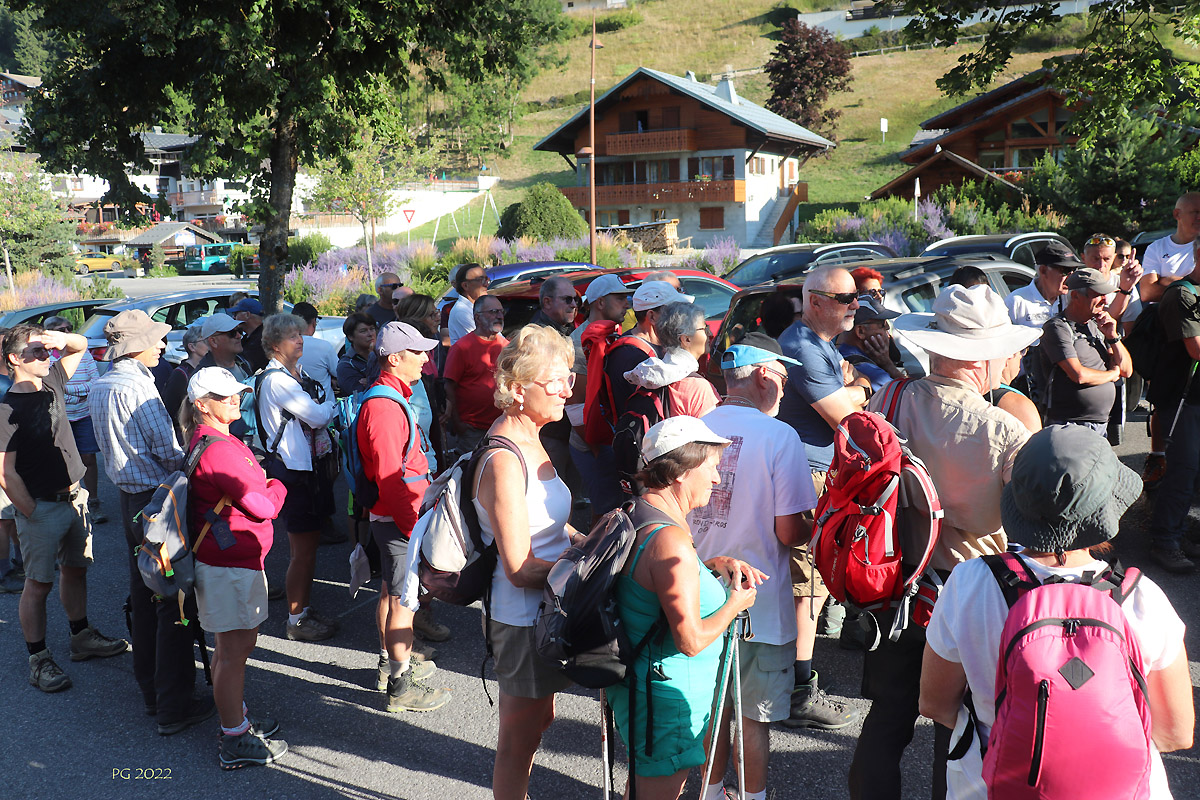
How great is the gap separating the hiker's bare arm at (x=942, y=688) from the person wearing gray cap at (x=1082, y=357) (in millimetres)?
3013

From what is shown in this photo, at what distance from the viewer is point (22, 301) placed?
1995 centimetres

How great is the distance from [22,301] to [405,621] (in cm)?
2061

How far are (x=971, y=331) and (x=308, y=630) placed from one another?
4.00 meters

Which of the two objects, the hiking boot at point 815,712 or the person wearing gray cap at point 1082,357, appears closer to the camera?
the hiking boot at point 815,712

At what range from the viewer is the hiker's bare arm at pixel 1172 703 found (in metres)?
1.81

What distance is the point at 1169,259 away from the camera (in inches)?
231

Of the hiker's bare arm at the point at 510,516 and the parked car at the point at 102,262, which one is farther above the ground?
the parked car at the point at 102,262

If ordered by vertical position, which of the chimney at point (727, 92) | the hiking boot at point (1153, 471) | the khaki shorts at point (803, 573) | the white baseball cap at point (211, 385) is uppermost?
the chimney at point (727, 92)

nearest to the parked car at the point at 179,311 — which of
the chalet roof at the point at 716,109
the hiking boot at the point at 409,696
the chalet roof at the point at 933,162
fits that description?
the hiking boot at the point at 409,696

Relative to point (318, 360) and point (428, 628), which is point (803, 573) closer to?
point (428, 628)

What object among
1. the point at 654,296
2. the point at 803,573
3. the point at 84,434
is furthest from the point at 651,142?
the point at 803,573

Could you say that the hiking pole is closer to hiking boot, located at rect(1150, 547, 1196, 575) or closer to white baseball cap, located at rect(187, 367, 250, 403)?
white baseball cap, located at rect(187, 367, 250, 403)

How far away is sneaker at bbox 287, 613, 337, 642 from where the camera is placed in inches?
196

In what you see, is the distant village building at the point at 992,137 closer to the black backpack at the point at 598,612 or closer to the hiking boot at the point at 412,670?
the hiking boot at the point at 412,670
